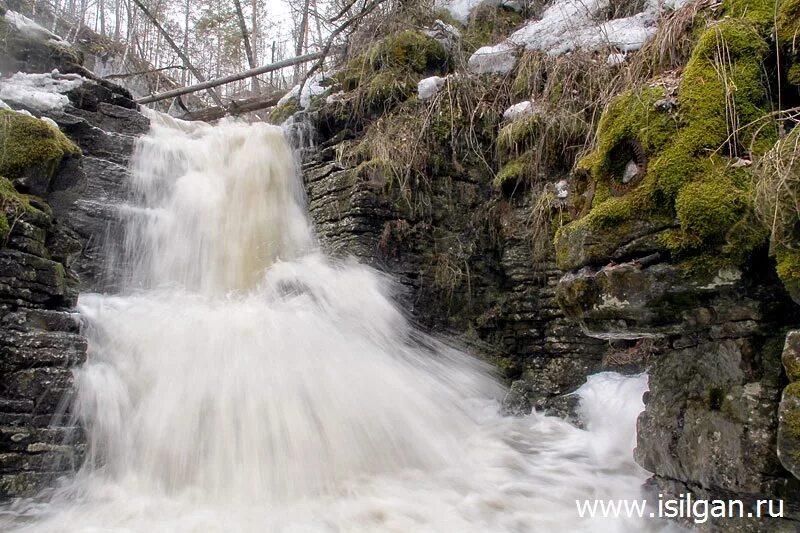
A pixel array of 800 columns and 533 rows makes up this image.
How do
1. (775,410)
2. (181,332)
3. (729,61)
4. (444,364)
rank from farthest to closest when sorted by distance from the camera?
(444,364) → (181,332) → (729,61) → (775,410)

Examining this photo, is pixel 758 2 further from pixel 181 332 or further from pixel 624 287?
pixel 181 332

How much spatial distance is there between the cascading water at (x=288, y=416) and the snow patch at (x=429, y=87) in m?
2.29

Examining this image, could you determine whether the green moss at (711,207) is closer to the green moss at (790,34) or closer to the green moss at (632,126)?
the green moss at (632,126)

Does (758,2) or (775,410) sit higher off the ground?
(758,2)

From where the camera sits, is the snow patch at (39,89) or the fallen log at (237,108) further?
the fallen log at (237,108)

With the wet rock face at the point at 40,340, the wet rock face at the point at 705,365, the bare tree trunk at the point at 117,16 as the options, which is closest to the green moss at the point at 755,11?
the wet rock face at the point at 705,365

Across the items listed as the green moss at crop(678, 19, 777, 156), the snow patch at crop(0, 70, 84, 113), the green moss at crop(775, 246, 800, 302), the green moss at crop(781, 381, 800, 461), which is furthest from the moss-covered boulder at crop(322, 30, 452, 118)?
the green moss at crop(781, 381, 800, 461)

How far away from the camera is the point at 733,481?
253cm

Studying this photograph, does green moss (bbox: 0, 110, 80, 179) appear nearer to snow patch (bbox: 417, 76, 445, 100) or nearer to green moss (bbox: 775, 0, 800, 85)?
snow patch (bbox: 417, 76, 445, 100)

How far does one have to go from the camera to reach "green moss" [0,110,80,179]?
15.5ft

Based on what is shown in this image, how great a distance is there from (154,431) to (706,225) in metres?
4.14

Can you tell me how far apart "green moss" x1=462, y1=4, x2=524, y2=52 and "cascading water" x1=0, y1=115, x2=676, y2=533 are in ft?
13.2

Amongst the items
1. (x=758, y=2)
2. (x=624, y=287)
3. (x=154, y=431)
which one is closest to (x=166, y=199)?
(x=154, y=431)

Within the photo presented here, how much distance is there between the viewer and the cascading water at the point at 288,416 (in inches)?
139
